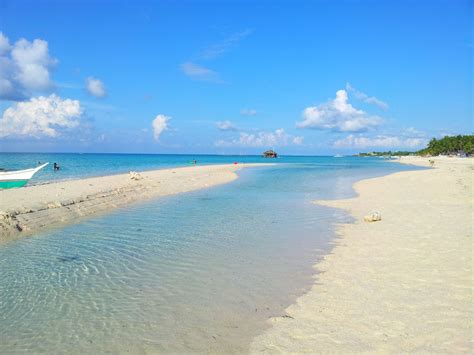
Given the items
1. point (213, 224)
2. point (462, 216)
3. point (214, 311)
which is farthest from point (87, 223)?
point (462, 216)

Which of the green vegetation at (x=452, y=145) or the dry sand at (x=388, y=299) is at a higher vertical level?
the green vegetation at (x=452, y=145)

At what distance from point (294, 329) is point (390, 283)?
3138mm

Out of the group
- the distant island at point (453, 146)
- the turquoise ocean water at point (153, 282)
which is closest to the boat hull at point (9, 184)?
the turquoise ocean water at point (153, 282)

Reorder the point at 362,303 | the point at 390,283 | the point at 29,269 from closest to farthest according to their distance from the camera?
the point at 362,303 < the point at 390,283 < the point at 29,269

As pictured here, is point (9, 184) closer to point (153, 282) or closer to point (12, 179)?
point (12, 179)

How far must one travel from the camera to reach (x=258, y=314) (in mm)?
6457

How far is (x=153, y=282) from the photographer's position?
26.9ft

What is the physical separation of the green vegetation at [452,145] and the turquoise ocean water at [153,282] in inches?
5974

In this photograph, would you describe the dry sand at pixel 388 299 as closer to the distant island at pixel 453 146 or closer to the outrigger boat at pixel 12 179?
the outrigger boat at pixel 12 179

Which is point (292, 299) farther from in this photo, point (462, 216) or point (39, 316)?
point (462, 216)

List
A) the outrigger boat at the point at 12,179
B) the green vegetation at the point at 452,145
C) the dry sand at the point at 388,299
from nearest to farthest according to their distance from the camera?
the dry sand at the point at 388,299
the outrigger boat at the point at 12,179
the green vegetation at the point at 452,145

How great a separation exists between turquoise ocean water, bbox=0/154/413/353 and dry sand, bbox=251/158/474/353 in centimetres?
57

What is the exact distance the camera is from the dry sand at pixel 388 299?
17.5 ft

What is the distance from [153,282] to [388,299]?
5347 mm
